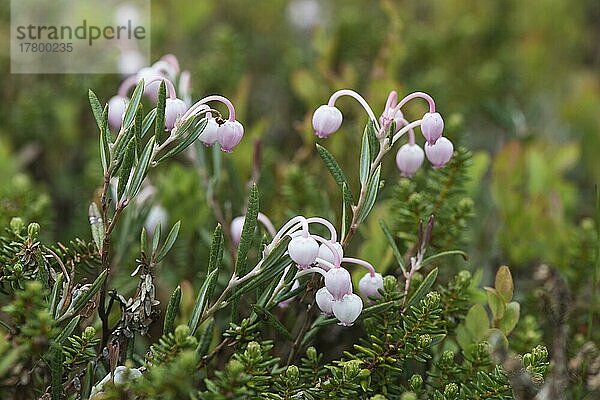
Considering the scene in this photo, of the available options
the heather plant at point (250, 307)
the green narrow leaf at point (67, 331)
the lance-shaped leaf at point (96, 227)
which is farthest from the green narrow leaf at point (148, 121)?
the green narrow leaf at point (67, 331)

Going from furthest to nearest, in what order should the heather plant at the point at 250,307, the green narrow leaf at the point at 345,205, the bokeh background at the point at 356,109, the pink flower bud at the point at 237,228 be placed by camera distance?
the bokeh background at the point at 356,109 → the pink flower bud at the point at 237,228 → the green narrow leaf at the point at 345,205 → the heather plant at the point at 250,307

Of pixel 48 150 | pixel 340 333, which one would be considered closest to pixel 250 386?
pixel 340 333

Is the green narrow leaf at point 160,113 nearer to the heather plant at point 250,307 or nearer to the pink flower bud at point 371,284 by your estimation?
the heather plant at point 250,307

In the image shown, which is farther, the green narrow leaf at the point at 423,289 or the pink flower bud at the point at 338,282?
the green narrow leaf at the point at 423,289

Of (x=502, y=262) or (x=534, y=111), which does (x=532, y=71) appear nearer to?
(x=534, y=111)

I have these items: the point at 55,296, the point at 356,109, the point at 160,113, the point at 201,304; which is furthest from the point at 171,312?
the point at 356,109

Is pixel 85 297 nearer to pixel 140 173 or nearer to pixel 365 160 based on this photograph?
pixel 140 173

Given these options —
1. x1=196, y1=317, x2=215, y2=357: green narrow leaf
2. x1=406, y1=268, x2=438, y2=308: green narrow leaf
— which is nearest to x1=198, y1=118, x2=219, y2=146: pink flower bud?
x1=196, y1=317, x2=215, y2=357: green narrow leaf

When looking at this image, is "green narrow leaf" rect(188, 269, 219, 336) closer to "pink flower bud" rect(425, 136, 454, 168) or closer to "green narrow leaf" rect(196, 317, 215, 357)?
"green narrow leaf" rect(196, 317, 215, 357)
